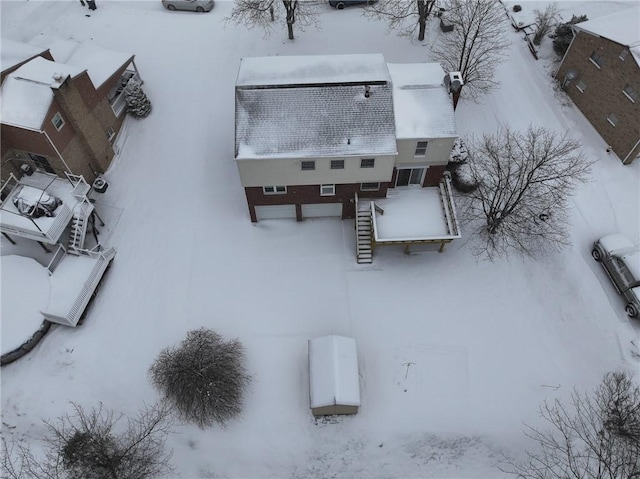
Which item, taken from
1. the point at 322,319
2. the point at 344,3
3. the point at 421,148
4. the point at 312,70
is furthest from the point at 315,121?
the point at 344,3

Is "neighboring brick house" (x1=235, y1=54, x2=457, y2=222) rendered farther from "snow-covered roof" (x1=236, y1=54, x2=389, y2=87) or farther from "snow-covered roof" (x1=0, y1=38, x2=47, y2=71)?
"snow-covered roof" (x1=0, y1=38, x2=47, y2=71)

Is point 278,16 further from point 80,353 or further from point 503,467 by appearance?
point 503,467

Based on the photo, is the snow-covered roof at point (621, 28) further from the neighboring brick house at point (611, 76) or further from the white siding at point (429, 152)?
the white siding at point (429, 152)

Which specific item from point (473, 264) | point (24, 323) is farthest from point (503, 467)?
point (24, 323)

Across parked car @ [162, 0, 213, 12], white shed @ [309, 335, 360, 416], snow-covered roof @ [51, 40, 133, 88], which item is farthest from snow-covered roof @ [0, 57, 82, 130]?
white shed @ [309, 335, 360, 416]

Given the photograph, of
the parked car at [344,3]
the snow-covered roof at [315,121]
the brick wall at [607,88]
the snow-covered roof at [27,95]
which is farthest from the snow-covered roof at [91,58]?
the brick wall at [607,88]

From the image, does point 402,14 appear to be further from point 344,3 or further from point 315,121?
point 315,121
